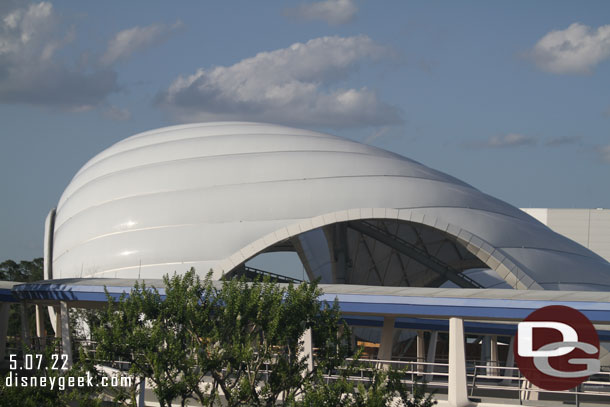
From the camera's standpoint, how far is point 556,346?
73.5 feet

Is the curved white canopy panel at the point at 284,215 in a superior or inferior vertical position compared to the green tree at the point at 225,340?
superior

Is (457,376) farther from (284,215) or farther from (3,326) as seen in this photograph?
(3,326)

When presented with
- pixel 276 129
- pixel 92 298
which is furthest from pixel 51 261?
pixel 92 298

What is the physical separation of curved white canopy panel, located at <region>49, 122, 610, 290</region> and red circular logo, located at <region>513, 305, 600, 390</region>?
845cm

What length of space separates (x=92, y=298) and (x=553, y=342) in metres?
12.9

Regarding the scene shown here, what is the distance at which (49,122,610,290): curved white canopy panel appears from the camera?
1308 inches

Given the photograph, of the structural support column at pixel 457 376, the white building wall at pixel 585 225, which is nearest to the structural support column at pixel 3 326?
the structural support column at pixel 457 376

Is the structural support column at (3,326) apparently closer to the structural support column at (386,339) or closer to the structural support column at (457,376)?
the structural support column at (386,339)

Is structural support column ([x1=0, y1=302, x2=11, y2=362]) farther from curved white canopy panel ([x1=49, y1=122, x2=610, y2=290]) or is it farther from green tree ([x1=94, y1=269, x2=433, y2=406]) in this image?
green tree ([x1=94, y1=269, x2=433, y2=406])

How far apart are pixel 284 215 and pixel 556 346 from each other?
13.9 metres

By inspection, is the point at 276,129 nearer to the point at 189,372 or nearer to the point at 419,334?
the point at 419,334

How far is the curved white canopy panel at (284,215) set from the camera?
109ft

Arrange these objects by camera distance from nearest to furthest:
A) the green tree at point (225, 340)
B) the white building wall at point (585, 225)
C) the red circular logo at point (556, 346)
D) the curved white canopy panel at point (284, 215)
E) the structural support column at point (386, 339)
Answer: the green tree at point (225, 340) < the red circular logo at point (556, 346) < the structural support column at point (386, 339) < the curved white canopy panel at point (284, 215) < the white building wall at point (585, 225)

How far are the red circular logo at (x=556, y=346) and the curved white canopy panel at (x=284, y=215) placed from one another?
333 inches
